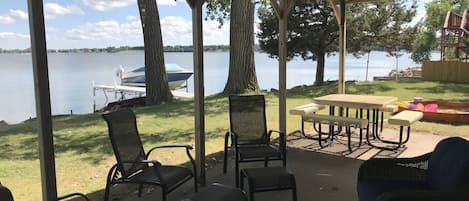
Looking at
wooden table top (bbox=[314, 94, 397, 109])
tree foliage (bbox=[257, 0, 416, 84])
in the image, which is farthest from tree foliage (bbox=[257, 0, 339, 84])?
wooden table top (bbox=[314, 94, 397, 109])

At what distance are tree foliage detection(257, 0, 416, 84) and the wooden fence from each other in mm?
1559

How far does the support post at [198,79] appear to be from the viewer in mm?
3617

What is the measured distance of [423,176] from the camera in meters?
2.87

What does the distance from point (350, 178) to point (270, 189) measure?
1.39m

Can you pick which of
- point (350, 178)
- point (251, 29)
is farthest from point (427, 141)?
point (251, 29)

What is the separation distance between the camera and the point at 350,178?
4.10m

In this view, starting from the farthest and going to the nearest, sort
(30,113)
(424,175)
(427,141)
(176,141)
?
(30,113) < (176,141) < (427,141) < (424,175)

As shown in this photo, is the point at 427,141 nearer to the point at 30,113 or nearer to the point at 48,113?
the point at 48,113

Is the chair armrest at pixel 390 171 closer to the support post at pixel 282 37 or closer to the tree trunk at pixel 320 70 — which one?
the support post at pixel 282 37

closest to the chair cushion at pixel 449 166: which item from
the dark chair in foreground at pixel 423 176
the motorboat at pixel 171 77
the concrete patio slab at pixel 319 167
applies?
the dark chair in foreground at pixel 423 176

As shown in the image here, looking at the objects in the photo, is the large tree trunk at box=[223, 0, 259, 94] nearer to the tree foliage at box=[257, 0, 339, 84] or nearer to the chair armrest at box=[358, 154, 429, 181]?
the tree foliage at box=[257, 0, 339, 84]

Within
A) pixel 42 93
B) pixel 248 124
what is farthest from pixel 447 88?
pixel 42 93

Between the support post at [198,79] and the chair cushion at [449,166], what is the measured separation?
6.78 ft

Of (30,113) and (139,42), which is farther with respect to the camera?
(139,42)
